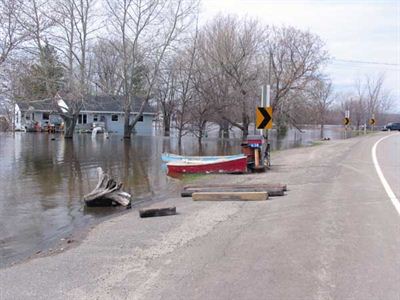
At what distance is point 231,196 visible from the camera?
1234 centimetres

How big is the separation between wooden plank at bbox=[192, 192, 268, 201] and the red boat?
6832 millimetres

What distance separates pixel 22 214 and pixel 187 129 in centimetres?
4178

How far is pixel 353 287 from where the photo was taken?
5570mm

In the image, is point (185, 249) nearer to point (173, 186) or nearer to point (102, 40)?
point (173, 186)

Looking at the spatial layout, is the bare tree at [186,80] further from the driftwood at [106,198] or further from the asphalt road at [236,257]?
the asphalt road at [236,257]

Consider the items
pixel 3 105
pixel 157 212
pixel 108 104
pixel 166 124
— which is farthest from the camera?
pixel 108 104

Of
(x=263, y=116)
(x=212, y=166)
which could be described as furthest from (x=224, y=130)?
(x=263, y=116)

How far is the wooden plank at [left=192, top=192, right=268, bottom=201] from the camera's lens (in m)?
12.2

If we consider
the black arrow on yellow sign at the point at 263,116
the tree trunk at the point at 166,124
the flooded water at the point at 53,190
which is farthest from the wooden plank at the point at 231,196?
the tree trunk at the point at 166,124

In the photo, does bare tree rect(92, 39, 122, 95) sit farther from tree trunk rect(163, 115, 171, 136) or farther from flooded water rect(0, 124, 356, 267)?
flooded water rect(0, 124, 356, 267)

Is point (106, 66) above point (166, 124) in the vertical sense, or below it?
above

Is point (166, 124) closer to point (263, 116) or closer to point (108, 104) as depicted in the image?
point (108, 104)

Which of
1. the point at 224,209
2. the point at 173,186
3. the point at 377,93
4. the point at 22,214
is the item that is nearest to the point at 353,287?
the point at 224,209

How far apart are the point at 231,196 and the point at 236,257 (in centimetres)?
542
